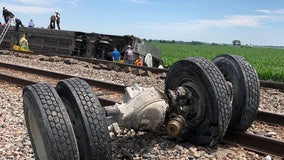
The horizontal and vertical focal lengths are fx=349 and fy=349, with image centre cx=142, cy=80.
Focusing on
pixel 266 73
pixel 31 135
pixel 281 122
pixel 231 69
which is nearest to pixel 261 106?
pixel 281 122

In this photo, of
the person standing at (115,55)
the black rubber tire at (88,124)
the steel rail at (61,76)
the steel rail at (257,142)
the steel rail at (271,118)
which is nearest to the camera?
the black rubber tire at (88,124)

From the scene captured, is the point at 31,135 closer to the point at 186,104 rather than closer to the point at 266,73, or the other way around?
the point at 186,104

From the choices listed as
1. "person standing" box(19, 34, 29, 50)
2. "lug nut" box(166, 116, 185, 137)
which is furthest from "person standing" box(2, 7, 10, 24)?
"lug nut" box(166, 116, 185, 137)

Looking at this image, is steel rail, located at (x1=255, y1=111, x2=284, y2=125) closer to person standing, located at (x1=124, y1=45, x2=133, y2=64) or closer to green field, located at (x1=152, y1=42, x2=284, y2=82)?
person standing, located at (x1=124, y1=45, x2=133, y2=64)

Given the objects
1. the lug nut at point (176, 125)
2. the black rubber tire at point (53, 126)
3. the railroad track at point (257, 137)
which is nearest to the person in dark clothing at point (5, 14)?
the railroad track at point (257, 137)

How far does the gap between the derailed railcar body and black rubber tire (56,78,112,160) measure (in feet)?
43.5

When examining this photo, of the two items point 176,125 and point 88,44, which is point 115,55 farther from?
point 176,125

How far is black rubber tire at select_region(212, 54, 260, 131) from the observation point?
4.77 meters

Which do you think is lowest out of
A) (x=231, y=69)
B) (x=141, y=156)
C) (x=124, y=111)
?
(x=141, y=156)

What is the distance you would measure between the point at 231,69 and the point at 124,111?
6.07 feet

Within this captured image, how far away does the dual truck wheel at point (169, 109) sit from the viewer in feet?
10.8

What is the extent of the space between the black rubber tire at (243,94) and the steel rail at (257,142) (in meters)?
0.17

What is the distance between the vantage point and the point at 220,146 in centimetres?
462

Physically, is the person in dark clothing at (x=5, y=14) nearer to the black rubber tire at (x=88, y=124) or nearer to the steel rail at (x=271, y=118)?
the steel rail at (x=271, y=118)
